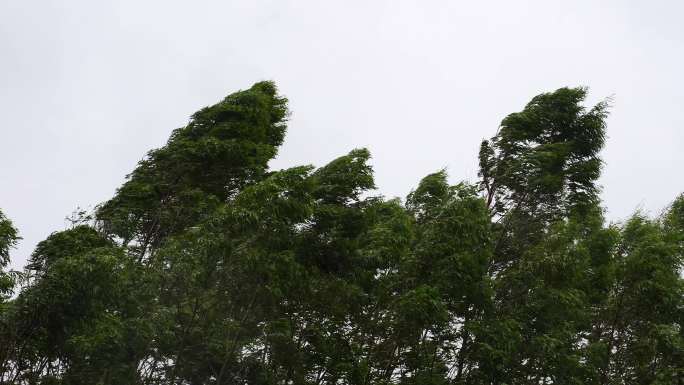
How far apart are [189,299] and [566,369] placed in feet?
29.5

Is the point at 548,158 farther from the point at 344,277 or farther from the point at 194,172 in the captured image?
the point at 194,172

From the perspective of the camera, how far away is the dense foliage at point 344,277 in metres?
14.3

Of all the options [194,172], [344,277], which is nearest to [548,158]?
[344,277]

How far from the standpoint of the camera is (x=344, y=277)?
1769cm

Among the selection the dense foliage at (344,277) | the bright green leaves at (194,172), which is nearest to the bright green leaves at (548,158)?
the dense foliage at (344,277)

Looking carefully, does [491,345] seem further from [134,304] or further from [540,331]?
[134,304]

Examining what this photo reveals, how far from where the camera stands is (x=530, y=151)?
786 inches

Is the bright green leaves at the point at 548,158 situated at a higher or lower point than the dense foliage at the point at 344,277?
higher

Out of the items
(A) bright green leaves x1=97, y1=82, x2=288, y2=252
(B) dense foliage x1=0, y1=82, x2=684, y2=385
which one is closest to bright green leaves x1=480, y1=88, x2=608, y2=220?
(B) dense foliage x1=0, y1=82, x2=684, y2=385

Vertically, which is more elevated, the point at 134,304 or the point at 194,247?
the point at 194,247

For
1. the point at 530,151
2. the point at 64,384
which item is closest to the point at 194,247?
the point at 64,384

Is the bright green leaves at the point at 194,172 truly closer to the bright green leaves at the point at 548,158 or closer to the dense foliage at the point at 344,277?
the dense foliage at the point at 344,277

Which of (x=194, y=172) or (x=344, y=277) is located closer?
(x=344, y=277)

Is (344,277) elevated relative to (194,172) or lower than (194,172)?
lower
